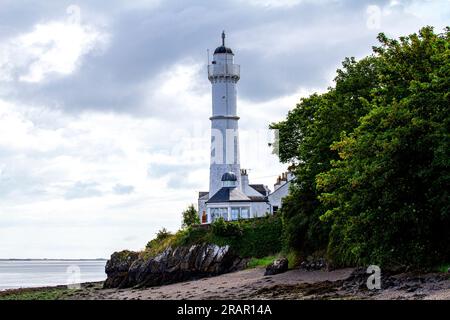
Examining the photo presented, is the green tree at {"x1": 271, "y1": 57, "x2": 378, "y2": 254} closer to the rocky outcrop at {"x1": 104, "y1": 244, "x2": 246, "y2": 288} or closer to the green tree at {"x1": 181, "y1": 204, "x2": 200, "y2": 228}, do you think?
the rocky outcrop at {"x1": 104, "y1": 244, "x2": 246, "y2": 288}

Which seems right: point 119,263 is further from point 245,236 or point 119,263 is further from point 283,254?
point 283,254

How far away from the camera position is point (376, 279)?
29.5m

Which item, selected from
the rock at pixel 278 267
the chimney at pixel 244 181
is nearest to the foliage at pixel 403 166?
the rock at pixel 278 267

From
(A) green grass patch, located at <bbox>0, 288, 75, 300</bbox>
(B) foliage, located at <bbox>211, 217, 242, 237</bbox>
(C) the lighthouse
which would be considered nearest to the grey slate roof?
(C) the lighthouse

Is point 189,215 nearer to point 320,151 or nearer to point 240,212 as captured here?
point 240,212

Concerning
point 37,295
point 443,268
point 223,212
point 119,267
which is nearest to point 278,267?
point 443,268

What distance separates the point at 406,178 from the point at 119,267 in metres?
38.4

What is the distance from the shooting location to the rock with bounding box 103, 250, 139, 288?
60250 mm

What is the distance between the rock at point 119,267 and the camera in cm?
6025

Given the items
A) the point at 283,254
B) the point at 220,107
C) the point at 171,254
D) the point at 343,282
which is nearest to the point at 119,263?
the point at 171,254

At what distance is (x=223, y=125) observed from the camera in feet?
272

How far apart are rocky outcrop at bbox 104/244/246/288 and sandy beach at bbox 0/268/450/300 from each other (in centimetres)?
268
